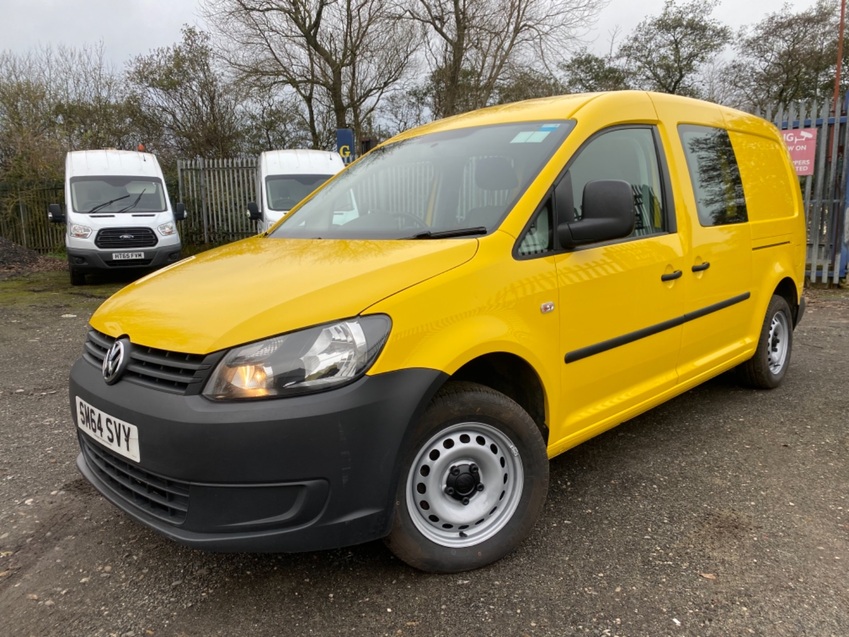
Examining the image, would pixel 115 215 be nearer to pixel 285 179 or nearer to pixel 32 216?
pixel 285 179

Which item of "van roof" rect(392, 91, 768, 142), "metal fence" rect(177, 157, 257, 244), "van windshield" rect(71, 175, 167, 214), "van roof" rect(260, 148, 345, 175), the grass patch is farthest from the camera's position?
"metal fence" rect(177, 157, 257, 244)

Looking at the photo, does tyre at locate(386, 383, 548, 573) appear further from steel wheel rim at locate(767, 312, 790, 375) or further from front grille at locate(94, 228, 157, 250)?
front grille at locate(94, 228, 157, 250)

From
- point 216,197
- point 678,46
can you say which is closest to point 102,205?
point 216,197

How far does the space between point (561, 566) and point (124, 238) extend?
10305 mm

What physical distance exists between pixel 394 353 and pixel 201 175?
14605 mm

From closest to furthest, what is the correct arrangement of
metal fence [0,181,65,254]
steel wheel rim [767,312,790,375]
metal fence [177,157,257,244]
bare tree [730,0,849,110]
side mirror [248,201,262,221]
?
steel wheel rim [767,312,790,375]
side mirror [248,201,262,221]
metal fence [177,157,257,244]
metal fence [0,181,65,254]
bare tree [730,0,849,110]

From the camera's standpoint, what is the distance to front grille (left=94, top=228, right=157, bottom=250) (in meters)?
10.5

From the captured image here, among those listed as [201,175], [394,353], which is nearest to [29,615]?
[394,353]

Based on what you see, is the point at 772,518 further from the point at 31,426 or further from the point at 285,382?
the point at 31,426

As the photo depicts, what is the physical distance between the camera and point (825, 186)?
28.9ft

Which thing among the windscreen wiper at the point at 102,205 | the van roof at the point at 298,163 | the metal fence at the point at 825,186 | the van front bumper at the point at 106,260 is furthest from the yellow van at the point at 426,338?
the windscreen wiper at the point at 102,205

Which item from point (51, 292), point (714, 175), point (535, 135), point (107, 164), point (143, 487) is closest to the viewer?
point (143, 487)

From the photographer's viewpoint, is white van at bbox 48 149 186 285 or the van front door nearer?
the van front door

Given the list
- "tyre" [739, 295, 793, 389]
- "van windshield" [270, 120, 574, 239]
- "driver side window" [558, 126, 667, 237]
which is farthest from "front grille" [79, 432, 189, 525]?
"tyre" [739, 295, 793, 389]
